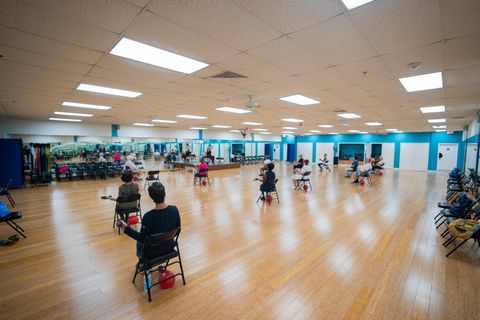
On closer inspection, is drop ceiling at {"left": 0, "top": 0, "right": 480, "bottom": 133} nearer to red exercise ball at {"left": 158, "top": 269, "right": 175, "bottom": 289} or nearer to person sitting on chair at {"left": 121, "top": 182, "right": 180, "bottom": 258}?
person sitting on chair at {"left": 121, "top": 182, "right": 180, "bottom": 258}

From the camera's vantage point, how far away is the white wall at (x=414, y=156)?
1544 cm

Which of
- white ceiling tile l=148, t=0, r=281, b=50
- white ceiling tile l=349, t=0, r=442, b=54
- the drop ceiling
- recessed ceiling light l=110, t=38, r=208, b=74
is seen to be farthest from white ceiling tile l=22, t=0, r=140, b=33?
white ceiling tile l=349, t=0, r=442, b=54

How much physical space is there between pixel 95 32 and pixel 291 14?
6.51 feet

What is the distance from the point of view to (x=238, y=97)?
17.2 feet

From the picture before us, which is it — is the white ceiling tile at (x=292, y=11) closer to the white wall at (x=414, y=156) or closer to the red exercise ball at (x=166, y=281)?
the red exercise ball at (x=166, y=281)

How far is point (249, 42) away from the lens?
95.7 inches

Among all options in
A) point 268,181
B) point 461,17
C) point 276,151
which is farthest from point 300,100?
point 276,151

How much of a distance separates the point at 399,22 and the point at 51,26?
335cm

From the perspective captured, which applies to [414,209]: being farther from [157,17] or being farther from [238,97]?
[157,17]

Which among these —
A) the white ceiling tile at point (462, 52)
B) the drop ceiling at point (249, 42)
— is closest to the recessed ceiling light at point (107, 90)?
the drop ceiling at point (249, 42)

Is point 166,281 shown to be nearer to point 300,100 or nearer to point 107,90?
point 107,90

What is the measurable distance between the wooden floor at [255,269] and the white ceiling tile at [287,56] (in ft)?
9.15

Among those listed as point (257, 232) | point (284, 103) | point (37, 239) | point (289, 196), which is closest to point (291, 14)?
point (257, 232)

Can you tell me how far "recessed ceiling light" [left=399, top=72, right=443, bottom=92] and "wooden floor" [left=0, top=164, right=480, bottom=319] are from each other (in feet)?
9.14
